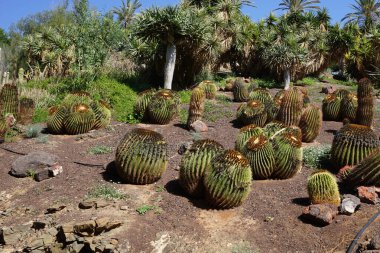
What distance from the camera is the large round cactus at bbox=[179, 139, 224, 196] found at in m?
7.18

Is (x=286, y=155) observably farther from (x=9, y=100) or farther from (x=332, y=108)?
(x=9, y=100)

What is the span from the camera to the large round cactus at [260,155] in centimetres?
781

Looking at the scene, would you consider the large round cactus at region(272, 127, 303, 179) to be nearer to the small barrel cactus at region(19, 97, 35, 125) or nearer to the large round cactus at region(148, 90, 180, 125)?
the large round cactus at region(148, 90, 180, 125)

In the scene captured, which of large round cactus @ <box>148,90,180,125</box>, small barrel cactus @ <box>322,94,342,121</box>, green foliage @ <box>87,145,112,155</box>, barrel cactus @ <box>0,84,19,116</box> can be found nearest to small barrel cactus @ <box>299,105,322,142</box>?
small barrel cactus @ <box>322,94,342,121</box>

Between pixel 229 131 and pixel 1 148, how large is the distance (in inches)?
204

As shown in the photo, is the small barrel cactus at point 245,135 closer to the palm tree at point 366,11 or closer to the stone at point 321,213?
the stone at point 321,213

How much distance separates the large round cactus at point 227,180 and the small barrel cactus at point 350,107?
6.35 m

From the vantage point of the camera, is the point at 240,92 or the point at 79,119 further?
the point at 240,92

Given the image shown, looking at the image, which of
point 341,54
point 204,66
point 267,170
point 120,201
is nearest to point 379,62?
point 341,54

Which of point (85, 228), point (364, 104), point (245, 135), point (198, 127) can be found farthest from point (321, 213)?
point (364, 104)

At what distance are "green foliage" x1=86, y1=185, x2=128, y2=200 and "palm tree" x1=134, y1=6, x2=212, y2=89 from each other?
31.2 ft

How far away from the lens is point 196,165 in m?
7.21

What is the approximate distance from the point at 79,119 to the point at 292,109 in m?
4.76

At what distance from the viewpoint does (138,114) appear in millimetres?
12320
